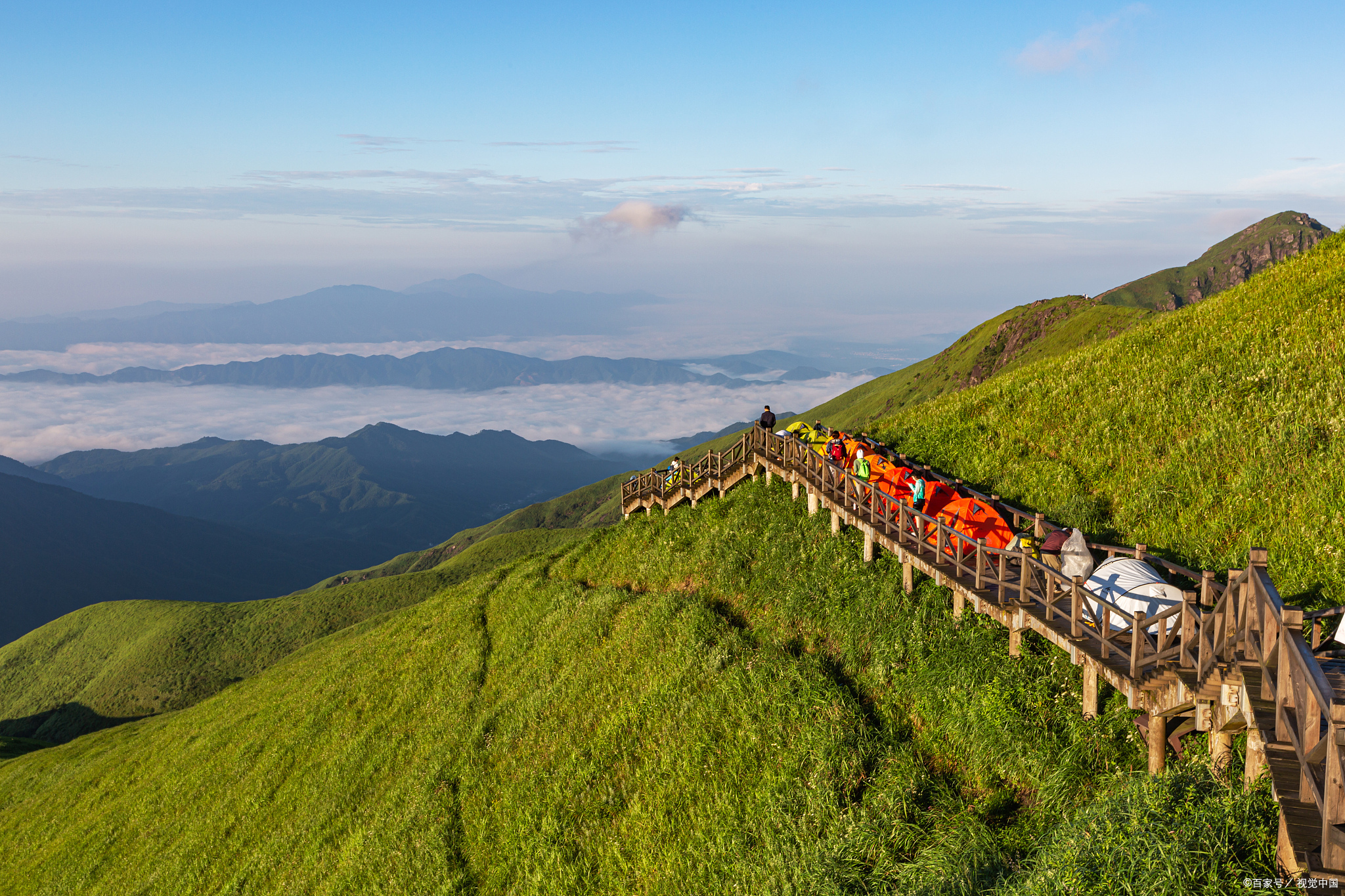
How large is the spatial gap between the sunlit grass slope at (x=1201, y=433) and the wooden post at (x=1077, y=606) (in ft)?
15.6

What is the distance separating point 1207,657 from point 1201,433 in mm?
12803

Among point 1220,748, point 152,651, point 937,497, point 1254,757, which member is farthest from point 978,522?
point 152,651

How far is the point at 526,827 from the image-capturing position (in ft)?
55.3

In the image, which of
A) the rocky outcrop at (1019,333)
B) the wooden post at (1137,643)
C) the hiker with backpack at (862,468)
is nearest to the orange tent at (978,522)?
the hiker with backpack at (862,468)

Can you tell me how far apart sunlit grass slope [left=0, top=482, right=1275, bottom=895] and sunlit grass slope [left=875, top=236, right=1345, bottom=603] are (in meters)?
5.70

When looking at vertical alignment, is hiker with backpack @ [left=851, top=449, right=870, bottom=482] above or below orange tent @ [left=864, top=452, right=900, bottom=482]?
above

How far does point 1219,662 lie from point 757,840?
8.22m

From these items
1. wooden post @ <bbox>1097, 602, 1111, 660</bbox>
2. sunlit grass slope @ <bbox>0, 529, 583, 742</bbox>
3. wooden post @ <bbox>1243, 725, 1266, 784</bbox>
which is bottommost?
sunlit grass slope @ <bbox>0, 529, 583, 742</bbox>

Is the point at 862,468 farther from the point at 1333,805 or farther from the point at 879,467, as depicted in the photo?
the point at 1333,805

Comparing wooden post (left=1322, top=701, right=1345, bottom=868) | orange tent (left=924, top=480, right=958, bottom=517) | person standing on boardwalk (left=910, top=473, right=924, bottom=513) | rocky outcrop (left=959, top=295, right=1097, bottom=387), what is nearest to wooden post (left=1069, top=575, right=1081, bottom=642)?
wooden post (left=1322, top=701, right=1345, bottom=868)

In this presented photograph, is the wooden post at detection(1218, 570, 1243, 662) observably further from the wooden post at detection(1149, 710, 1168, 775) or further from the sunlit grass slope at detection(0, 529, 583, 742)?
the sunlit grass slope at detection(0, 529, 583, 742)

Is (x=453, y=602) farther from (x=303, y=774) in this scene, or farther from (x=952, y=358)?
(x=952, y=358)

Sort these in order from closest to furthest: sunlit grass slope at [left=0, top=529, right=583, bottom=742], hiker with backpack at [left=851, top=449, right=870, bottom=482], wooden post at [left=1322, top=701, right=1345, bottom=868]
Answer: wooden post at [left=1322, top=701, right=1345, bottom=868]
hiker with backpack at [left=851, top=449, right=870, bottom=482]
sunlit grass slope at [left=0, top=529, right=583, bottom=742]

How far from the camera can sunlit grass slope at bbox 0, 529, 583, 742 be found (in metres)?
113
